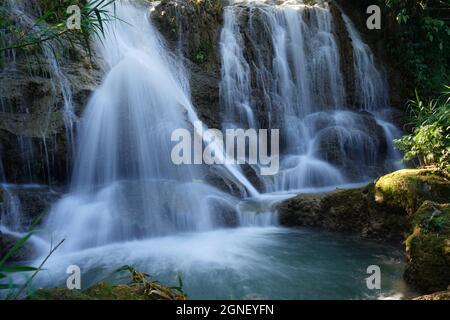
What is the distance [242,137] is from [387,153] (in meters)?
3.87

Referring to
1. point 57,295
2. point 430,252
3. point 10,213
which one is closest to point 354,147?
point 430,252

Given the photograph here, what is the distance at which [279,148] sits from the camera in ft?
33.1

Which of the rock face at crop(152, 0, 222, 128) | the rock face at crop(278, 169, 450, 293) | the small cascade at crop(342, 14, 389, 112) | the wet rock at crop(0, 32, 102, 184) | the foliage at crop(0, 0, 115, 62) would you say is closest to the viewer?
the foliage at crop(0, 0, 115, 62)

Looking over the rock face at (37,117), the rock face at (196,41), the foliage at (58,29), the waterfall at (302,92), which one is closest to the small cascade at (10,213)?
the rock face at (37,117)

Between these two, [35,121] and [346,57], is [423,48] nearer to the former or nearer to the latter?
[346,57]

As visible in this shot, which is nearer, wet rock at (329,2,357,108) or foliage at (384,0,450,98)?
foliage at (384,0,450,98)

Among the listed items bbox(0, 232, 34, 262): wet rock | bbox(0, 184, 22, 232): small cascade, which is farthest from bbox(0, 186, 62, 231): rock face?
bbox(0, 232, 34, 262): wet rock

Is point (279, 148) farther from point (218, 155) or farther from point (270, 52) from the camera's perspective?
point (270, 52)

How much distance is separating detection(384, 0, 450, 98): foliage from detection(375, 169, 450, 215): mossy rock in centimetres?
760

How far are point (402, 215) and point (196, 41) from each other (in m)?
7.20

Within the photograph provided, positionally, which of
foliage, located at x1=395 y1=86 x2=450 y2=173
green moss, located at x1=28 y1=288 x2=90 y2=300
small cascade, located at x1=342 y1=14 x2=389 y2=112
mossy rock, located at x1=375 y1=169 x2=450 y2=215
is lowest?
green moss, located at x1=28 y1=288 x2=90 y2=300

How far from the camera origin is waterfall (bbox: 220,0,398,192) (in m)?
9.45

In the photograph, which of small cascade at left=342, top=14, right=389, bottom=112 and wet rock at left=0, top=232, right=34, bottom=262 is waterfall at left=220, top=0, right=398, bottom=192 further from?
wet rock at left=0, top=232, right=34, bottom=262

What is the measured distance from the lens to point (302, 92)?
1133 centimetres
